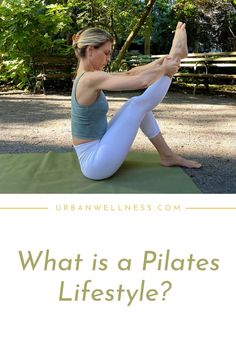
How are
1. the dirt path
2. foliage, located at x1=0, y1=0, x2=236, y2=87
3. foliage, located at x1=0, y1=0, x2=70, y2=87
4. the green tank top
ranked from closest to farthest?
the green tank top
the dirt path
foliage, located at x1=0, y1=0, x2=70, y2=87
foliage, located at x1=0, y1=0, x2=236, y2=87

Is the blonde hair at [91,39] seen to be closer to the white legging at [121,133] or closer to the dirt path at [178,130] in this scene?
the white legging at [121,133]

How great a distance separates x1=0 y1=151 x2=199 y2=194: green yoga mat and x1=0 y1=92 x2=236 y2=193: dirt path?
222 millimetres

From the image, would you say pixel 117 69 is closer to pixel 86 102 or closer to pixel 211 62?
pixel 211 62

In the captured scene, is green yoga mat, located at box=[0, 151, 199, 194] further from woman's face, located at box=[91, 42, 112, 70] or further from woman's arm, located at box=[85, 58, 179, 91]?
woman's face, located at box=[91, 42, 112, 70]

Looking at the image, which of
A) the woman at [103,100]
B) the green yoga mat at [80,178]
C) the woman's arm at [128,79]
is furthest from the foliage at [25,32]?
the woman's arm at [128,79]

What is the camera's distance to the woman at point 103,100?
7.17 feet

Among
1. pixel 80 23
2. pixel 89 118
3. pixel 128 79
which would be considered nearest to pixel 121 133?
pixel 89 118

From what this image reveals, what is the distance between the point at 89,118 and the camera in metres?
2.34

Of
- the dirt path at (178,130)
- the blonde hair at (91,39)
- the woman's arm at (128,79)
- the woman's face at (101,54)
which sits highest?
the blonde hair at (91,39)

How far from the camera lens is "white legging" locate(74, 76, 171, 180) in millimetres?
2279

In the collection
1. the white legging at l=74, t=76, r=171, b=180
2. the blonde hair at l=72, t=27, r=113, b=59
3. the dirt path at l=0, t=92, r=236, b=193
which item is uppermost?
the blonde hair at l=72, t=27, r=113, b=59

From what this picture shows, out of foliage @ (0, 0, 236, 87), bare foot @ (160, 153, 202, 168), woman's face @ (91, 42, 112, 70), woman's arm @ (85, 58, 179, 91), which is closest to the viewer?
woman's arm @ (85, 58, 179, 91)

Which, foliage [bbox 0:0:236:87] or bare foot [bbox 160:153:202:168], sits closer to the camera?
bare foot [bbox 160:153:202:168]

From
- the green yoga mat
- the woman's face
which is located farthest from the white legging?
the woman's face
